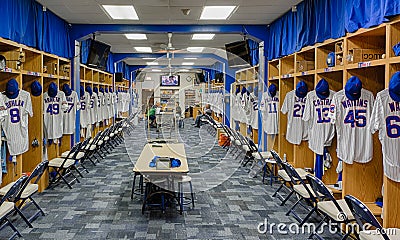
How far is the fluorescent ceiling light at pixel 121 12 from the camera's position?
22.3ft

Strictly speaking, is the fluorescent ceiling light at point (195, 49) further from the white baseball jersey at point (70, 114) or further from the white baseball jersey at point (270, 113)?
the white baseball jersey at point (70, 114)

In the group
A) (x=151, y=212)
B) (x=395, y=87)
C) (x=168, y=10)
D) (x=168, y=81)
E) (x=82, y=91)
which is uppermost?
(x=168, y=10)

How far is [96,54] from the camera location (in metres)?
9.06

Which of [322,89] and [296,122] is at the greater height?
[322,89]

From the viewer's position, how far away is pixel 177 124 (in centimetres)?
1953

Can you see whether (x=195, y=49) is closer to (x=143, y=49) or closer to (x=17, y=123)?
(x=143, y=49)

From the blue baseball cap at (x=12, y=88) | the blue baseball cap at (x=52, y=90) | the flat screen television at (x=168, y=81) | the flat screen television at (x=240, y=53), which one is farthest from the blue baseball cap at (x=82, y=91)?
the flat screen television at (x=168, y=81)

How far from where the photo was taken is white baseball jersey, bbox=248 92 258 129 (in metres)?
9.42

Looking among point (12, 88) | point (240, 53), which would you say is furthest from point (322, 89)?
point (12, 88)

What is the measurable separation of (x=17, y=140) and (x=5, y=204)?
1284 mm

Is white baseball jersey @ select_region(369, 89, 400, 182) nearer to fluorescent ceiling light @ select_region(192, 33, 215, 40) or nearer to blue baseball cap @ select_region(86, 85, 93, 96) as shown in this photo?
fluorescent ceiling light @ select_region(192, 33, 215, 40)

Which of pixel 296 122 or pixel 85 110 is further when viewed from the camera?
pixel 85 110

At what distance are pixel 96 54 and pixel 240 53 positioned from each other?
332 centimetres

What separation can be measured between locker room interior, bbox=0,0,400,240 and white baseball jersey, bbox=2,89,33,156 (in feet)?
0.08
